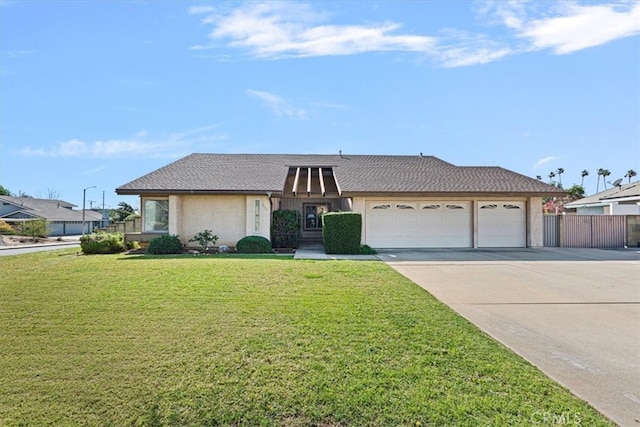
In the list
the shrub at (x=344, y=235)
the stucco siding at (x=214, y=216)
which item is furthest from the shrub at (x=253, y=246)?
the shrub at (x=344, y=235)

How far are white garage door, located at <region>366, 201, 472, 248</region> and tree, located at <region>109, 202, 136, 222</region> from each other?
145 ft

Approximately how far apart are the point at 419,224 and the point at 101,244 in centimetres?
1498

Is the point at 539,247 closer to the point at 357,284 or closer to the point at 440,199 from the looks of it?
the point at 440,199

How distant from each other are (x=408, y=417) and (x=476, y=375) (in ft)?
3.81

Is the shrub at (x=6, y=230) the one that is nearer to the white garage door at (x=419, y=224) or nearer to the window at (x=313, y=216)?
the window at (x=313, y=216)

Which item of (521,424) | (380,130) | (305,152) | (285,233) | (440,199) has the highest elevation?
(380,130)

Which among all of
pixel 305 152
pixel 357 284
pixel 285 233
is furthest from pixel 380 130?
pixel 357 284

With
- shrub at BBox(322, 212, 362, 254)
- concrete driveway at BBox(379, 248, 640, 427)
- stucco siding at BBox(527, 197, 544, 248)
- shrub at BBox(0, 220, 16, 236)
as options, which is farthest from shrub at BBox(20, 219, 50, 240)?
stucco siding at BBox(527, 197, 544, 248)

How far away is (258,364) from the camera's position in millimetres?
3758

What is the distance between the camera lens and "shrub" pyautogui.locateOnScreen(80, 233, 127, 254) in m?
14.8

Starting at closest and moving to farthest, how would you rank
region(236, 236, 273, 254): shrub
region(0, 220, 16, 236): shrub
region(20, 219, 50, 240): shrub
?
region(236, 236, 273, 254): shrub → region(20, 219, 50, 240): shrub → region(0, 220, 16, 236): shrub

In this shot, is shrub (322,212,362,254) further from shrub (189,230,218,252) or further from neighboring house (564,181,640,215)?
neighboring house (564,181,640,215)

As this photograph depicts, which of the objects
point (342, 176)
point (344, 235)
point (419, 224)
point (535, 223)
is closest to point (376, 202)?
point (419, 224)

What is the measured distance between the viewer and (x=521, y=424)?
279cm
